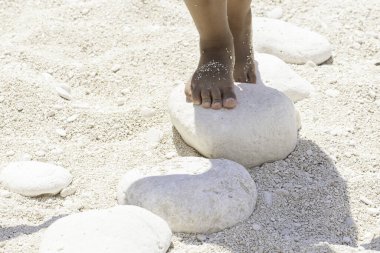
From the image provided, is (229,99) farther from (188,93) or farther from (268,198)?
(268,198)

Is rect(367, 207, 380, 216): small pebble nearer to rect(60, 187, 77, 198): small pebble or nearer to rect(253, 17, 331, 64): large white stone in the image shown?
rect(60, 187, 77, 198): small pebble

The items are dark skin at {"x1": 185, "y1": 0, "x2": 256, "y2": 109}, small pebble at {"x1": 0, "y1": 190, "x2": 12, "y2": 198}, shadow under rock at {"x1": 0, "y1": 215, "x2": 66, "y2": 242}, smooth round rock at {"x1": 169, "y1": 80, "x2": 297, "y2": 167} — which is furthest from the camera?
dark skin at {"x1": 185, "y1": 0, "x2": 256, "y2": 109}

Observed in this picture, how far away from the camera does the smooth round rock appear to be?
2.96 meters

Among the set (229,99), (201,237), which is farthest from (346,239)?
(229,99)

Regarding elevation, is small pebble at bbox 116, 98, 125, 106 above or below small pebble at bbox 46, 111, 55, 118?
below

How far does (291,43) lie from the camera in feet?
12.8

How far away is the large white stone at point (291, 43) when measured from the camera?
3854 mm

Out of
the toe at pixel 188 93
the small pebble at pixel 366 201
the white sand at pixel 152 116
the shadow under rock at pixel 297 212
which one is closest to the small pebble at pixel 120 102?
the white sand at pixel 152 116

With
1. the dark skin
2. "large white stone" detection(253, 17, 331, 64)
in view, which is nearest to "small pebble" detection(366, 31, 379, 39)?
"large white stone" detection(253, 17, 331, 64)

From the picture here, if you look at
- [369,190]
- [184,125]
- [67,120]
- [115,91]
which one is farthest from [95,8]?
[369,190]

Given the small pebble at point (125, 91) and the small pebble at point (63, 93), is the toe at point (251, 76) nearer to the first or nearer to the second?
the small pebble at point (125, 91)

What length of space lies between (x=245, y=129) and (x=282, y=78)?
0.64 meters

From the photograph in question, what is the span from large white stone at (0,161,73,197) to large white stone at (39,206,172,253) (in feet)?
1.13

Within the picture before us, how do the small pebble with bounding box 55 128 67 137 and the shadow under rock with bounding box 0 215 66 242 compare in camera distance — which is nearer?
the shadow under rock with bounding box 0 215 66 242
